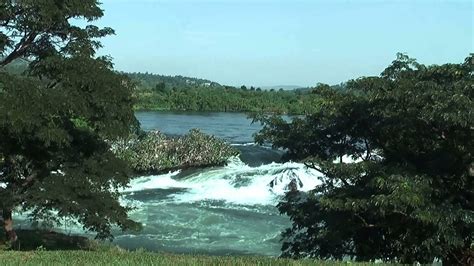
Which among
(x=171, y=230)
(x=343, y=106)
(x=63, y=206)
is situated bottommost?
(x=171, y=230)

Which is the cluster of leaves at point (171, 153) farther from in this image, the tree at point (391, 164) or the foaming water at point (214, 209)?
the tree at point (391, 164)

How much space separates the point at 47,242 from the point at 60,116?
5.80 m

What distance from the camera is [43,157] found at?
14.7m

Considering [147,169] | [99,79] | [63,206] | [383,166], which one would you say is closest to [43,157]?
[63,206]

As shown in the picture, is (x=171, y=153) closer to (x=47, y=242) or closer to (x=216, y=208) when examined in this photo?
(x=216, y=208)

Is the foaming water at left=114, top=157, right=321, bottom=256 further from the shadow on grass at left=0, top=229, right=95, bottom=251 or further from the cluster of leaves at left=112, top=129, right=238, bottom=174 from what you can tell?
the shadow on grass at left=0, top=229, right=95, bottom=251

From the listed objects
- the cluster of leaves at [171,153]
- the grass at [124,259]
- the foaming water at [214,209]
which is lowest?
the foaming water at [214,209]

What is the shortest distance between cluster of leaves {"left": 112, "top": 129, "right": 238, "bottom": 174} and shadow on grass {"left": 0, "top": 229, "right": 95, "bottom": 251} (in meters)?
12.4

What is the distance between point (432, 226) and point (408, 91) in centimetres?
224

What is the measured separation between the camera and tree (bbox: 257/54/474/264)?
32.9 feet

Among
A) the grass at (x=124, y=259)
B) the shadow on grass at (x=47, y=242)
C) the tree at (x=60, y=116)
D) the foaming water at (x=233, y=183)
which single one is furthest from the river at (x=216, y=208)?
the grass at (x=124, y=259)

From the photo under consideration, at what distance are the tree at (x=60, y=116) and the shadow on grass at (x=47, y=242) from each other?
634 millimetres

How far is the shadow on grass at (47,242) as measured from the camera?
16381 mm

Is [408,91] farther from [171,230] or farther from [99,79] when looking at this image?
[171,230]
